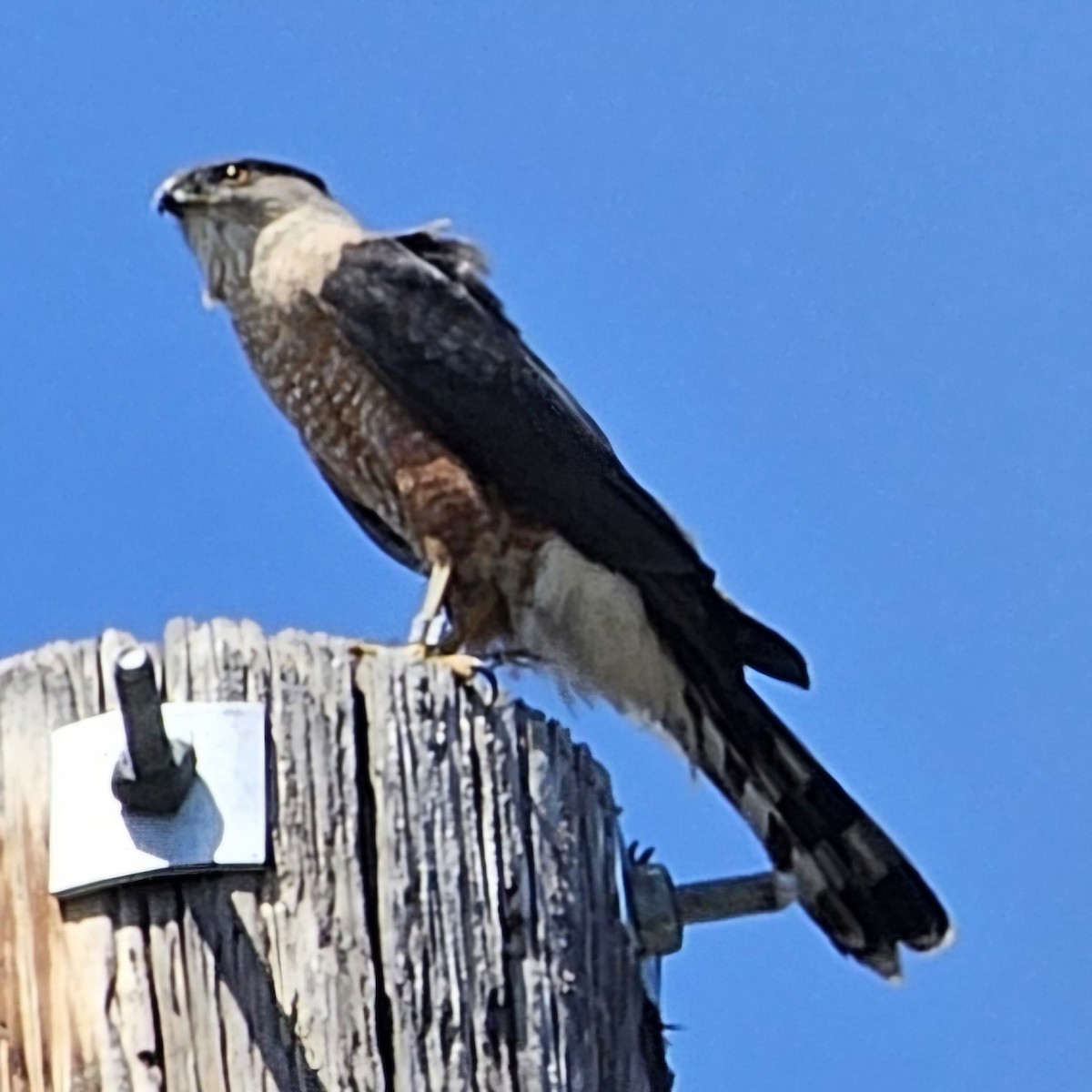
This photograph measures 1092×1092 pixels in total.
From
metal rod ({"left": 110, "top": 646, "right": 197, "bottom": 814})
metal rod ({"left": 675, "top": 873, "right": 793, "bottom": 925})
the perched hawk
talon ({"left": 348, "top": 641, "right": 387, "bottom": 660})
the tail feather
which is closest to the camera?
metal rod ({"left": 110, "top": 646, "right": 197, "bottom": 814})

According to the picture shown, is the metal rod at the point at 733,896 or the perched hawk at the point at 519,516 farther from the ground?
the perched hawk at the point at 519,516

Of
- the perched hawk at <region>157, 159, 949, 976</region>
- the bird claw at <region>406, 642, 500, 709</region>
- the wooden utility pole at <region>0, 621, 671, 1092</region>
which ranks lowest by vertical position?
the wooden utility pole at <region>0, 621, 671, 1092</region>

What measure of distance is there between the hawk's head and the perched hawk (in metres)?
0.20

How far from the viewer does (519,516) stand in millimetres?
4340

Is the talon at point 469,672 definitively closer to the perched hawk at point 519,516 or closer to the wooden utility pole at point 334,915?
the wooden utility pole at point 334,915

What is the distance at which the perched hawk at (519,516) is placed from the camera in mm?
4266

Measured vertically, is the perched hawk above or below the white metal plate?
above

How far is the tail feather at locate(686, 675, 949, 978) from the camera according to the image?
159 inches

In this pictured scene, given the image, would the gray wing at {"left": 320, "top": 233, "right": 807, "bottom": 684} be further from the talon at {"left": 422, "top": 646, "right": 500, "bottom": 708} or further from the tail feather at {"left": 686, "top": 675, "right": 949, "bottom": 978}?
the talon at {"left": 422, "top": 646, "right": 500, "bottom": 708}

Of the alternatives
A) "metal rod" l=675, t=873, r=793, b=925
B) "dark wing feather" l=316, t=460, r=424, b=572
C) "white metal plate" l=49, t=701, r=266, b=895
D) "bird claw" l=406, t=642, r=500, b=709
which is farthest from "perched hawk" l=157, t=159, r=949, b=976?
"white metal plate" l=49, t=701, r=266, b=895

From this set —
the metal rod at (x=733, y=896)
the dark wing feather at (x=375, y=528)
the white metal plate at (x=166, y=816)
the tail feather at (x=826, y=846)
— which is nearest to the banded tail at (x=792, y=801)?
the tail feather at (x=826, y=846)

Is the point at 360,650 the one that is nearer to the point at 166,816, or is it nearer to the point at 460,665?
the point at 460,665

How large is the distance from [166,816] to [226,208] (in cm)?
282

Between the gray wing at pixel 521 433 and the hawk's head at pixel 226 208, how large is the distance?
1.13 feet
